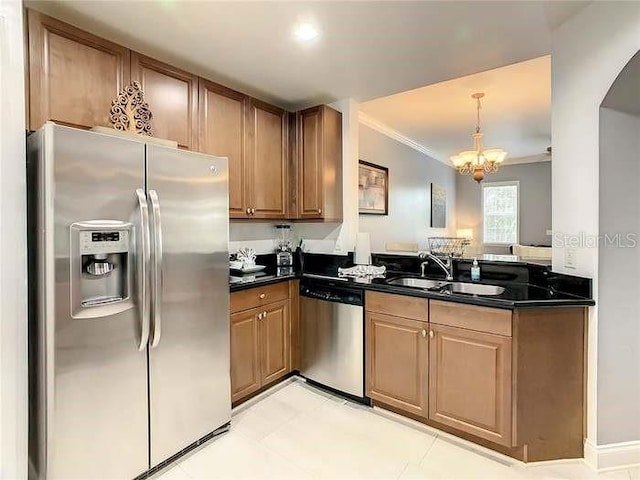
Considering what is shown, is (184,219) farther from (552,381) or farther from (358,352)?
(552,381)

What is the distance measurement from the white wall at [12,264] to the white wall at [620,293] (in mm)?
2814

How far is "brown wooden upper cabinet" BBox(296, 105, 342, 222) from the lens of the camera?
9.89 feet

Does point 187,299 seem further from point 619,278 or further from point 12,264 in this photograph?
point 619,278

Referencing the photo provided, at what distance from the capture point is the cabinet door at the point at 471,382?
76.3 inches

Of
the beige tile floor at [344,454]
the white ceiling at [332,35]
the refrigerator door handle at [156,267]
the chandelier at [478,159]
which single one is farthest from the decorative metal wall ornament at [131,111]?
the chandelier at [478,159]

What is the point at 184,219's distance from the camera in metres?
1.94

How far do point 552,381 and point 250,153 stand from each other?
8.37 feet

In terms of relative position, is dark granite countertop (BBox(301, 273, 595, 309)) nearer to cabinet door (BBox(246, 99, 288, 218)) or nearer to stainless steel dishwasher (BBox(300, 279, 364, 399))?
stainless steel dishwasher (BBox(300, 279, 364, 399))

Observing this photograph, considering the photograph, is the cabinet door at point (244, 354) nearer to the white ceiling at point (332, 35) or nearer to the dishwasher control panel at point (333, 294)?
the dishwasher control panel at point (333, 294)

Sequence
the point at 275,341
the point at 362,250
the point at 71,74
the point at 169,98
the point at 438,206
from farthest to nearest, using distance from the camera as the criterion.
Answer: the point at 438,206, the point at 362,250, the point at 275,341, the point at 169,98, the point at 71,74

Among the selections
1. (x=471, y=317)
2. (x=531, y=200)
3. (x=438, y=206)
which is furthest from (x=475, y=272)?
(x=531, y=200)

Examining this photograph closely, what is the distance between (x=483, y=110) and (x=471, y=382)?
3.22 m

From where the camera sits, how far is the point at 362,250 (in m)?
3.15

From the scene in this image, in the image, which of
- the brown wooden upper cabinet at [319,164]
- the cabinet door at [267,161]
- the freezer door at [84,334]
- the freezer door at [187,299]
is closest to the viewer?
the freezer door at [84,334]
